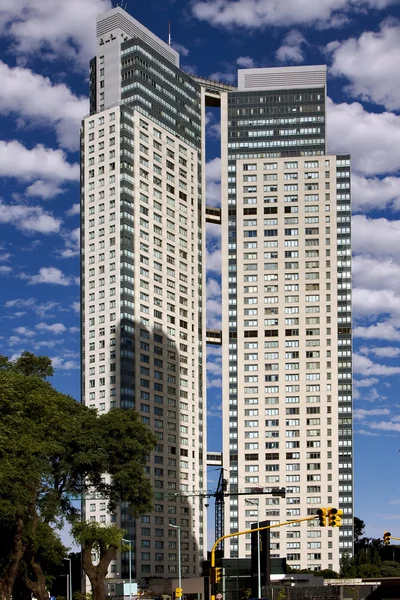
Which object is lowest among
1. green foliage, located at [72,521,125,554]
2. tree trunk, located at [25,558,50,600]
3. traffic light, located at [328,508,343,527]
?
tree trunk, located at [25,558,50,600]

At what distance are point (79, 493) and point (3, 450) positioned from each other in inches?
839

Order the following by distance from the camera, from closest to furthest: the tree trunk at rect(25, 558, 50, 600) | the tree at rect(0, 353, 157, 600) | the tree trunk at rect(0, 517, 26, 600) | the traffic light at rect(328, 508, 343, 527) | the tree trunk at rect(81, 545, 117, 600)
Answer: the traffic light at rect(328, 508, 343, 527)
the tree at rect(0, 353, 157, 600)
the tree trunk at rect(0, 517, 26, 600)
the tree trunk at rect(25, 558, 50, 600)
the tree trunk at rect(81, 545, 117, 600)

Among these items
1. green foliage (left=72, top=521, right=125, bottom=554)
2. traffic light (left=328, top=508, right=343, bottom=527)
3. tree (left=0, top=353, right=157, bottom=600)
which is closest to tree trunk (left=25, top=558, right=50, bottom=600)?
tree (left=0, top=353, right=157, bottom=600)

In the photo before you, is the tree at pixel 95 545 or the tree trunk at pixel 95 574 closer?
the tree trunk at pixel 95 574

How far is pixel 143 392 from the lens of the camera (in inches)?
7825

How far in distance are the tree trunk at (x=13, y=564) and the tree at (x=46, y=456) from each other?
0.09 metres

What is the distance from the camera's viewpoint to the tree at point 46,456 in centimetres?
8669

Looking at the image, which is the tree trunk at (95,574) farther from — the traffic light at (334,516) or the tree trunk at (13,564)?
the traffic light at (334,516)

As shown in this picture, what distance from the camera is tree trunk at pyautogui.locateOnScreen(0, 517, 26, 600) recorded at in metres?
90.6

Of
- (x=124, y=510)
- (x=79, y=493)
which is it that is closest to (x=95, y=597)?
(x=79, y=493)

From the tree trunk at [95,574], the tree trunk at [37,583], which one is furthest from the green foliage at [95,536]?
the tree trunk at [37,583]

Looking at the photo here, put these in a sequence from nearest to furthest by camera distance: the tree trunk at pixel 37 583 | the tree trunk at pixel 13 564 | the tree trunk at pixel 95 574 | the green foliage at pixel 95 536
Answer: the tree trunk at pixel 13 564 < the tree trunk at pixel 37 583 < the tree trunk at pixel 95 574 < the green foliage at pixel 95 536

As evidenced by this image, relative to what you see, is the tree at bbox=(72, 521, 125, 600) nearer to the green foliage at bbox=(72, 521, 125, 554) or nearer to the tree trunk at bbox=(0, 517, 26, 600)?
the green foliage at bbox=(72, 521, 125, 554)

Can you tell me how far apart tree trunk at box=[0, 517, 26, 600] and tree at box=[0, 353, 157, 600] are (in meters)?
0.09
